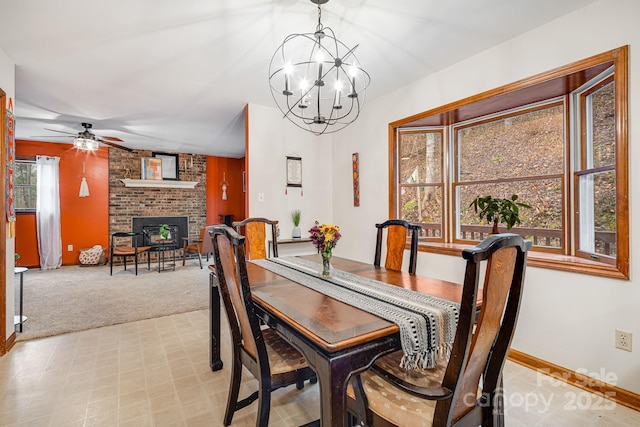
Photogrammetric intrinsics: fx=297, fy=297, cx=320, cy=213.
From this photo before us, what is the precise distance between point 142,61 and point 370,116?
2.52 metres

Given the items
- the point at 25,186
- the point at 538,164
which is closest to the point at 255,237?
the point at 538,164

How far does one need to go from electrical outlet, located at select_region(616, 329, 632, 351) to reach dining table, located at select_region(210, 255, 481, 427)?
1154mm

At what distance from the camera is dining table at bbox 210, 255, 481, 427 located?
1.01m

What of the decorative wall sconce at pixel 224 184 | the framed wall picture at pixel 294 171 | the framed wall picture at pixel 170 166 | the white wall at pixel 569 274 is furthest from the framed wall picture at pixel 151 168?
the white wall at pixel 569 274

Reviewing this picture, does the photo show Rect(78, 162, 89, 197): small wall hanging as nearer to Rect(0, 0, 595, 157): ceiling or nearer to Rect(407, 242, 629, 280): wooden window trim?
Rect(0, 0, 595, 157): ceiling

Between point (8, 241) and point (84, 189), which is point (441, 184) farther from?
point (84, 189)

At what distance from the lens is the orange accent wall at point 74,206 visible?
5.81m

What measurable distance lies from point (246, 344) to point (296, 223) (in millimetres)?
2624

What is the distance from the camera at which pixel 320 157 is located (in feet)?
A: 14.4

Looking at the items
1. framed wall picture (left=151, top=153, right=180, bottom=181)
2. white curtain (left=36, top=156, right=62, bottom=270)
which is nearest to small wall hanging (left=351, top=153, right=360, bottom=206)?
framed wall picture (left=151, top=153, right=180, bottom=181)

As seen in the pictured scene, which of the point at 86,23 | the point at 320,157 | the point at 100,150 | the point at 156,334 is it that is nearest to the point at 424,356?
the point at 156,334

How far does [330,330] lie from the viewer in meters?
1.09

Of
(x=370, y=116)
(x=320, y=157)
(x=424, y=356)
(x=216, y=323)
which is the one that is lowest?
(x=216, y=323)

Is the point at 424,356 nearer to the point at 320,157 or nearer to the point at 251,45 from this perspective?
the point at 251,45
